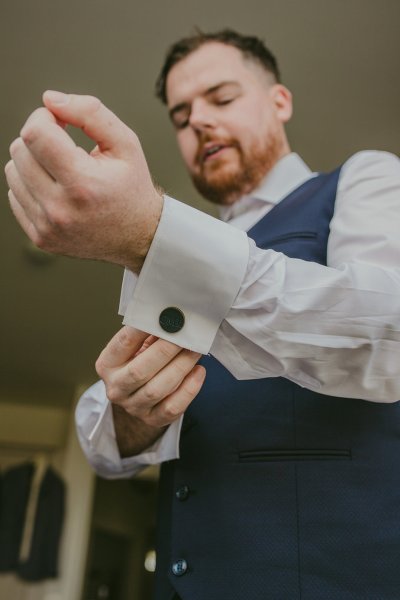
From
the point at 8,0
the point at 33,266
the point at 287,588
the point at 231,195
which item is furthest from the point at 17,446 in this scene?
the point at 287,588

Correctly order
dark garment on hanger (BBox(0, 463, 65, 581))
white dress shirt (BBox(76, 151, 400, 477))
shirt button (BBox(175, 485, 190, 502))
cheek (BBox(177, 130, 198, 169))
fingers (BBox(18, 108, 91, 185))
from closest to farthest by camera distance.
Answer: fingers (BBox(18, 108, 91, 185)) → white dress shirt (BBox(76, 151, 400, 477)) → shirt button (BBox(175, 485, 190, 502)) → cheek (BBox(177, 130, 198, 169)) → dark garment on hanger (BBox(0, 463, 65, 581))

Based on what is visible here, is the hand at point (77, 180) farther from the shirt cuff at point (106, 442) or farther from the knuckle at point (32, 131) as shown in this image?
the shirt cuff at point (106, 442)

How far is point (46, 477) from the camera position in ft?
14.1

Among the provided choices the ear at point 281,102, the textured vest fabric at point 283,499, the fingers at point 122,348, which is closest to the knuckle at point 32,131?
the fingers at point 122,348

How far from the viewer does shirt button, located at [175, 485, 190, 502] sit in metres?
0.75

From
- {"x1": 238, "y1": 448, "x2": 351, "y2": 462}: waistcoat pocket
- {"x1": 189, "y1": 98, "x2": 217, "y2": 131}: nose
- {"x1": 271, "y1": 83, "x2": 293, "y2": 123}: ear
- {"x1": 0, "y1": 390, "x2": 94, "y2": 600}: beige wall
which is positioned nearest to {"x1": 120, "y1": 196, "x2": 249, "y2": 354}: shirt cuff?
{"x1": 238, "y1": 448, "x2": 351, "y2": 462}: waistcoat pocket

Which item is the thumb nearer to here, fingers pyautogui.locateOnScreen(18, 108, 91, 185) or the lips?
fingers pyautogui.locateOnScreen(18, 108, 91, 185)

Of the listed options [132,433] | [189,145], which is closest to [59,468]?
[189,145]

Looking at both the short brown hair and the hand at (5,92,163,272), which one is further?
the short brown hair

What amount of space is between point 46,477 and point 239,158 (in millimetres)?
3769

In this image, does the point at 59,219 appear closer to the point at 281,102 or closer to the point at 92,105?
the point at 92,105

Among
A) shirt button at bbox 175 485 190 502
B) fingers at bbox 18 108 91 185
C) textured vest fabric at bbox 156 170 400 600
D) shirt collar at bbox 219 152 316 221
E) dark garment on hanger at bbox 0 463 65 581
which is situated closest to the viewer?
fingers at bbox 18 108 91 185

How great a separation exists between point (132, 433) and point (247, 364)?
0.33 metres

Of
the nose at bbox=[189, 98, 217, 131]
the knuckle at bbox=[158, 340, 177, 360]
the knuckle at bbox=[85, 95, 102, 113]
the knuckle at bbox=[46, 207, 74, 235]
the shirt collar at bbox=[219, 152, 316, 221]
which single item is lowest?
the knuckle at bbox=[158, 340, 177, 360]
